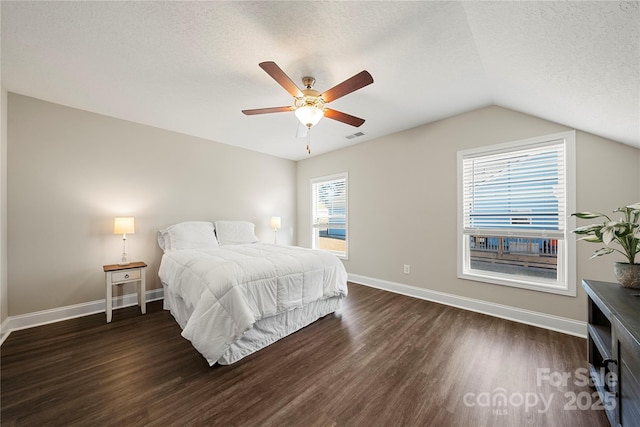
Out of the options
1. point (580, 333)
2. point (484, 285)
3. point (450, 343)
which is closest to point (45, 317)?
point (450, 343)

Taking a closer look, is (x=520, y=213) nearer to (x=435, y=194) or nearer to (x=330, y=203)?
(x=435, y=194)

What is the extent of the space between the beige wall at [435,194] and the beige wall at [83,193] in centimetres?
264

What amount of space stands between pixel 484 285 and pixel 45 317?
5.26m

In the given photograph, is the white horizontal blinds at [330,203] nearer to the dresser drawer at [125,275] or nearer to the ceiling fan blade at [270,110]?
the ceiling fan blade at [270,110]

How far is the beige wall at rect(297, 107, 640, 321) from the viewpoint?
2.29 meters

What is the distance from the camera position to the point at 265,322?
7.25 ft

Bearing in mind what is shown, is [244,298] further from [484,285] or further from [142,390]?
[484,285]

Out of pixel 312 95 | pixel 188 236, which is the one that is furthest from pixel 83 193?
pixel 312 95

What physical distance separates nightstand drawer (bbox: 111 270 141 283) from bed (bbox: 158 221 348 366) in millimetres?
285

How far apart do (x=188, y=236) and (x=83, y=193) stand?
4.32 feet

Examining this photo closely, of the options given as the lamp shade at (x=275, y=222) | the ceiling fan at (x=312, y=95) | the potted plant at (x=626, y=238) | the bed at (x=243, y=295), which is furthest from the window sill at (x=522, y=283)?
the lamp shade at (x=275, y=222)

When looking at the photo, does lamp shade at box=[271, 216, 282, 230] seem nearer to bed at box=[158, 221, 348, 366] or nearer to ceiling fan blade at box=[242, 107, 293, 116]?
bed at box=[158, 221, 348, 366]

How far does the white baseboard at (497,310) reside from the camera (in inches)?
93.7

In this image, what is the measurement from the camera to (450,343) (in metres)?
2.22
